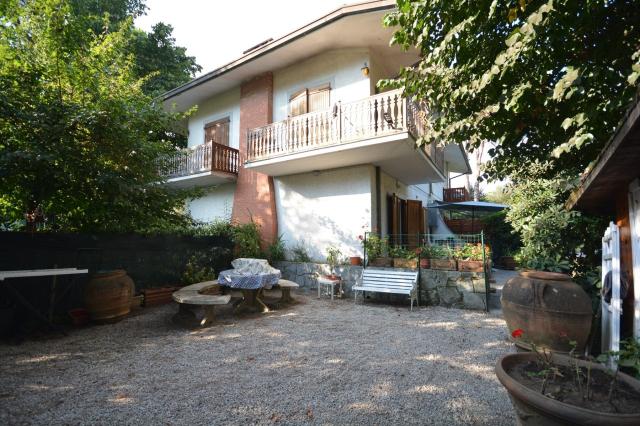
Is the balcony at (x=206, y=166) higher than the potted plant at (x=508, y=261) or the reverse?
higher

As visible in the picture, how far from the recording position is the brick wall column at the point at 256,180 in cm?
976

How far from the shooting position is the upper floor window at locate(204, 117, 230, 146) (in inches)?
446

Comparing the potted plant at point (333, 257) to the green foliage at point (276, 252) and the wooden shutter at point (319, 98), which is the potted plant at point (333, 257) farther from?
the wooden shutter at point (319, 98)

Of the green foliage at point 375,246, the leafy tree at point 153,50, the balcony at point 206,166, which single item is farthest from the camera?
the leafy tree at point 153,50

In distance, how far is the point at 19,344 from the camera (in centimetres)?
412

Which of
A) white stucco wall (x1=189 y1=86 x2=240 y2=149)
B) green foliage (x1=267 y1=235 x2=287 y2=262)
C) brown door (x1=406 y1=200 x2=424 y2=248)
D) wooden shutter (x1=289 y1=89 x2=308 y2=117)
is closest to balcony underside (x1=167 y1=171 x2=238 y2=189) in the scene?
white stucco wall (x1=189 y1=86 x2=240 y2=149)

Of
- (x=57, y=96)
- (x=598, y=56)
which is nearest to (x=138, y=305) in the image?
(x=57, y=96)

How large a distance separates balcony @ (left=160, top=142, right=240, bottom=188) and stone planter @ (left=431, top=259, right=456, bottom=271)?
7222mm

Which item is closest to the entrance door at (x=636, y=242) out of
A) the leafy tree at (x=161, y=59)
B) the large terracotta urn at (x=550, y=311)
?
the large terracotta urn at (x=550, y=311)

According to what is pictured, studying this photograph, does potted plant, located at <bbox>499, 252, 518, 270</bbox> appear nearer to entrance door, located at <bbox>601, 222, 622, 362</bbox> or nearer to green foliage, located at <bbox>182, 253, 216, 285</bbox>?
entrance door, located at <bbox>601, 222, 622, 362</bbox>

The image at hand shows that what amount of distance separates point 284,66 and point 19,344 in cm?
945

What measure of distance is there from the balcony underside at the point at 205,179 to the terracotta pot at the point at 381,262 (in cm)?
590

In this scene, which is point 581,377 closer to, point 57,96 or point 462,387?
point 462,387

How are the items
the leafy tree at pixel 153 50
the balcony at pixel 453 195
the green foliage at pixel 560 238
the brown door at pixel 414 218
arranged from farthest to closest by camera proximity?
the balcony at pixel 453 195, the leafy tree at pixel 153 50, the brown door at pixel 414 218, the green foliage at pixel 560 238
